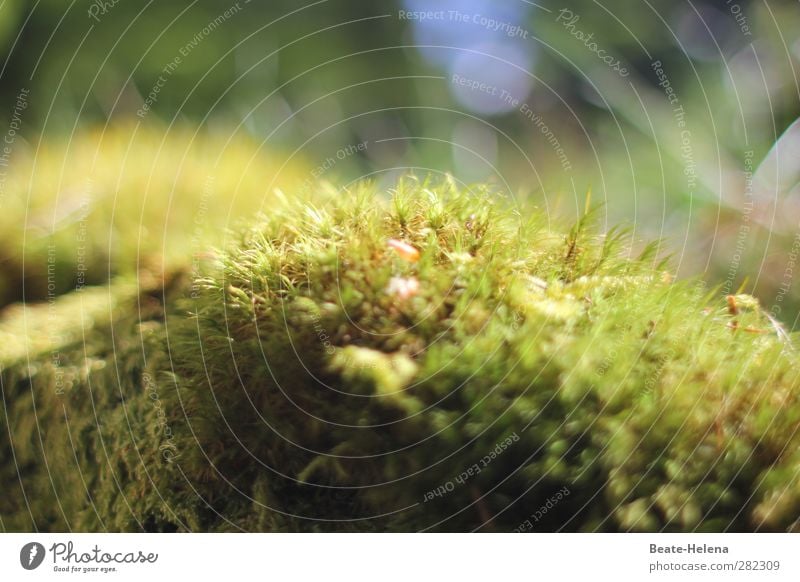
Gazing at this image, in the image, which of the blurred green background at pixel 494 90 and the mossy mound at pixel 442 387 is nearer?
the mossy mound at pixel 442 387

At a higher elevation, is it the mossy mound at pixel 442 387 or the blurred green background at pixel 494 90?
the blurred green background at pixel 494 90

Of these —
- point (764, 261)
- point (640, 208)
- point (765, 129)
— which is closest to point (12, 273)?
point (640, 208)

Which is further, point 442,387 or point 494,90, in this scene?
point 494,90

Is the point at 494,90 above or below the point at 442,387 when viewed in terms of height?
above
